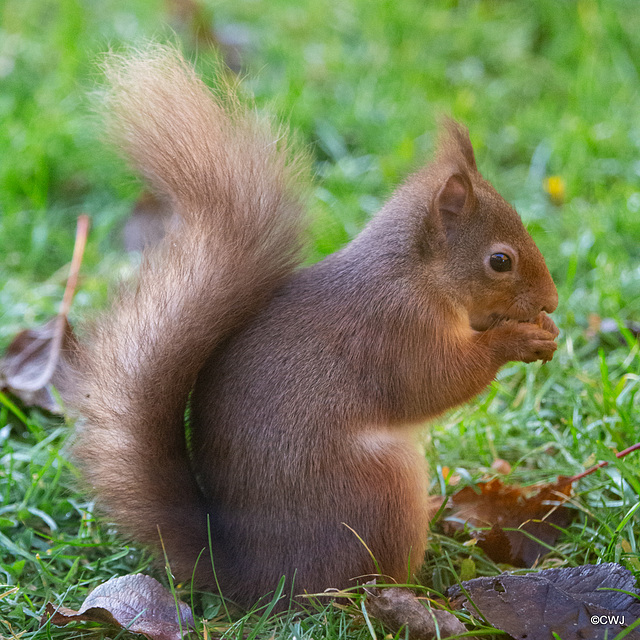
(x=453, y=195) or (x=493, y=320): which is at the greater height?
(x=453, y=195)

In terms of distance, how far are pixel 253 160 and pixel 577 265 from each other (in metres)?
1.59

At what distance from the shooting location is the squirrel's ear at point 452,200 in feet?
5.67

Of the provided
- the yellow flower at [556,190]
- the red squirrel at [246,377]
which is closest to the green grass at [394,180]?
the yellow flower at [556,190]

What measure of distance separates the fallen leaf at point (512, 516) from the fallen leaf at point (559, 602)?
6.5 inches

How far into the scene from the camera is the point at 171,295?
1.54 metres

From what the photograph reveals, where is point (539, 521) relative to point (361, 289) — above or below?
below

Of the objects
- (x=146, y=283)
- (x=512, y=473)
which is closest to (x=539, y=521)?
(x=512, y=473)

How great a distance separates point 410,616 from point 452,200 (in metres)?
0.86

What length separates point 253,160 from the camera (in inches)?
63.2

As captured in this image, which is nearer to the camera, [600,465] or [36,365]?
[600,465]

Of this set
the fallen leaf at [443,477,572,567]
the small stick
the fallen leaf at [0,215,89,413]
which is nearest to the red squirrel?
the fallen leaf at [443,477,572,567]

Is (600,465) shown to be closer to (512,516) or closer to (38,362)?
(512,516)

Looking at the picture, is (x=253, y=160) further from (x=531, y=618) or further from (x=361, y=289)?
(x=531, y=618)

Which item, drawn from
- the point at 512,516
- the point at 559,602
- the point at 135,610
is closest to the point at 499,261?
the point at 512,516
